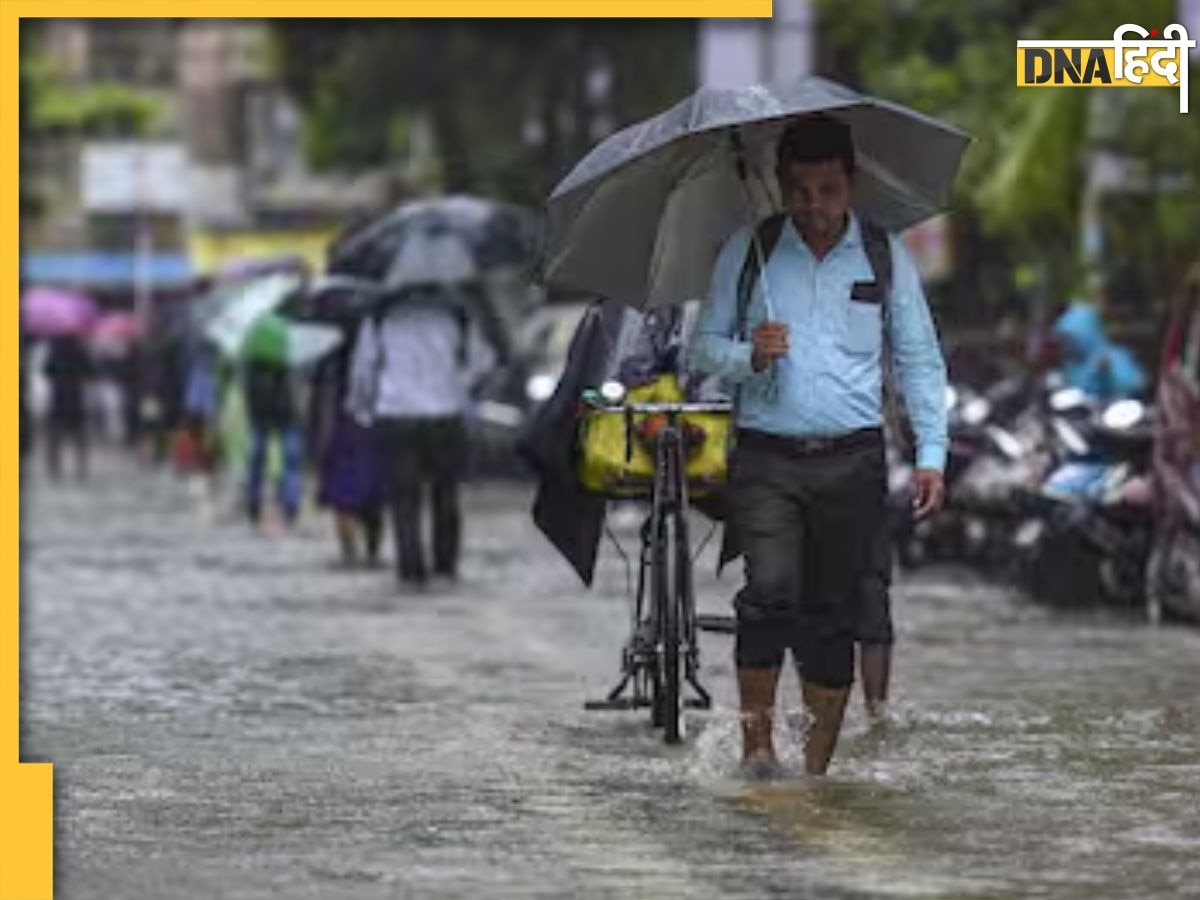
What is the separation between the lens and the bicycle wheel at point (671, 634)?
12.9 metres

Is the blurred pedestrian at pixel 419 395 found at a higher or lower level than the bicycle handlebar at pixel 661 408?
lower

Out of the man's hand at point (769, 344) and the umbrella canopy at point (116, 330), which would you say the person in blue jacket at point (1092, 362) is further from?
the umbrella canopy at point (116, 330)

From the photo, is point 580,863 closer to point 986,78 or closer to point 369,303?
point 369,303

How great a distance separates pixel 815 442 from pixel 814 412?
0.29 feet

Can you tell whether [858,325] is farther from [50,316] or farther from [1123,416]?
[50,316]

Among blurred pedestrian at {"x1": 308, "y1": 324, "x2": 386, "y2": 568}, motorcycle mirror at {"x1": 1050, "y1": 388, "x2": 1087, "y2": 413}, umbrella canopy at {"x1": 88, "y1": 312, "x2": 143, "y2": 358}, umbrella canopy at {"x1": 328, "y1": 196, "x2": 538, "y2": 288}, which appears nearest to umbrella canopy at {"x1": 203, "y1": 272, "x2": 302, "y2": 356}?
blurred pedestrian at {"x1": 308, "y1": 324, "x2": 386, "y2": 568}

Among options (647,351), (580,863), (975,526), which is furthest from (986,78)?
(580,863)

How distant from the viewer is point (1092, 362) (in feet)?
77.8

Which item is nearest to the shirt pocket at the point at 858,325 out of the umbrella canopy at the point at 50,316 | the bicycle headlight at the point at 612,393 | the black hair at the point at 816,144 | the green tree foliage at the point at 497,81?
the black hair at the point at 816,144

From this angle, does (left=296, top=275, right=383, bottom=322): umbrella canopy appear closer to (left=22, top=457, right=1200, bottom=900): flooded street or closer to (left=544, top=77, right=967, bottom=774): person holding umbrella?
(left=22, top=457, right=1200, bottom=900): flooded street

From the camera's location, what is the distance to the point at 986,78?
33156 mm

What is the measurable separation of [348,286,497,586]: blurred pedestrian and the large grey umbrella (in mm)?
10012

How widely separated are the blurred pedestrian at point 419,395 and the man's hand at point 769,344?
11.4 m

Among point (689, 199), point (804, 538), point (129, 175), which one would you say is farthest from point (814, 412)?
point (129, 175)
